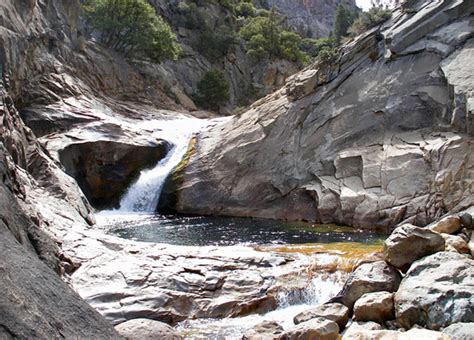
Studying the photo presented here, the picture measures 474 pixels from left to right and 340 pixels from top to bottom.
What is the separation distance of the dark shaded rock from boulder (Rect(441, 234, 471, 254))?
707 inches

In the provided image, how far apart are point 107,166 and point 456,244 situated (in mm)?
18714

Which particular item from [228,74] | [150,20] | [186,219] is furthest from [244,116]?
[228,74]

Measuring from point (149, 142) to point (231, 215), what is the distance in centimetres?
699

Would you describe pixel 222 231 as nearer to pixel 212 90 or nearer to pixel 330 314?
pixel 330 314

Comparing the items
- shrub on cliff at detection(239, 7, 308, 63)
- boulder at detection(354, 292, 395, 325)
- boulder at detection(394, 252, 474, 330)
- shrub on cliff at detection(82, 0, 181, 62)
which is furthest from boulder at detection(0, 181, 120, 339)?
shrub on cliff at detection(239, 7, 308, 63)

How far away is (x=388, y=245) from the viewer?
10.4 m

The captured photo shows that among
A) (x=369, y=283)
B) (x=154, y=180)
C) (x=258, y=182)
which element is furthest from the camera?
(x=154, y=180)

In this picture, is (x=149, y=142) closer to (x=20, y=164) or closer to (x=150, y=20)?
(x=20, y=164)

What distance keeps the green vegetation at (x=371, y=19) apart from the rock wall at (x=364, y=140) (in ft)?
1.75

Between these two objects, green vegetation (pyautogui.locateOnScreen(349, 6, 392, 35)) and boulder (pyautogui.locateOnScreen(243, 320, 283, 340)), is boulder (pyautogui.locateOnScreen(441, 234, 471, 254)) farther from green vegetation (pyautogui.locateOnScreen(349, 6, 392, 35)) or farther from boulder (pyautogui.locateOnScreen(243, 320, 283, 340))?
green vegetation (pyautogui.locateOnScreen(349, 6, 392, 35))

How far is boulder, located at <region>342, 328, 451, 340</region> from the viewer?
7273 mm

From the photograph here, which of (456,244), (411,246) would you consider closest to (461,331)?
(411,246)

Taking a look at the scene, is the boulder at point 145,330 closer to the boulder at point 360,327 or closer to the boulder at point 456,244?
the boulder at point 360,327

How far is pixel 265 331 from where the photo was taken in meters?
8.95
